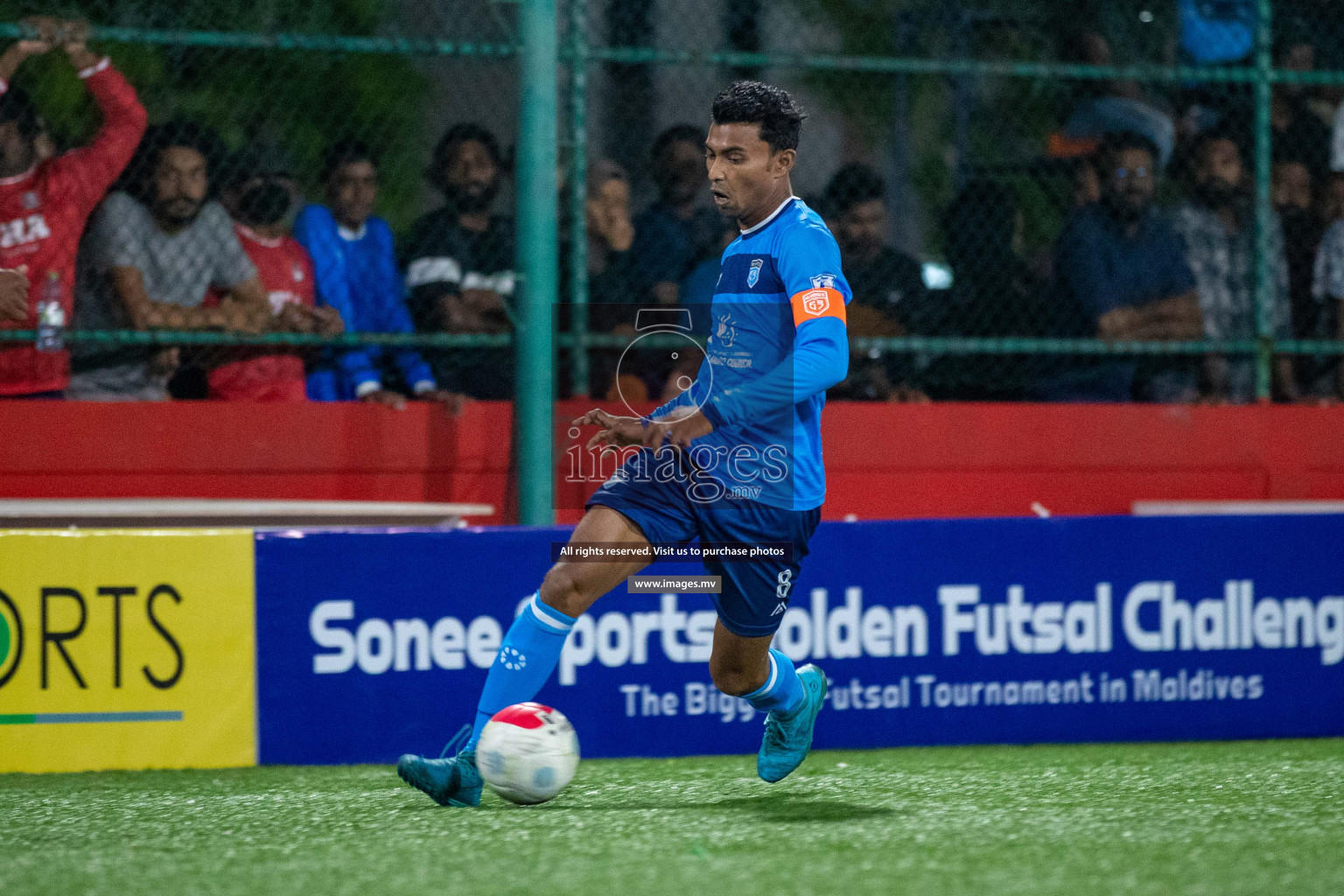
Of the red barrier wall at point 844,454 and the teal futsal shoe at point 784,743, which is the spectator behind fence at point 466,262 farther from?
the teal futsal shoe at point 784,743

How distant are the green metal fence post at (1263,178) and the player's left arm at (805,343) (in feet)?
12.1

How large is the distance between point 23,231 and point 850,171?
134 inches

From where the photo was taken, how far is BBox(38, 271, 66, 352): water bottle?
592cm

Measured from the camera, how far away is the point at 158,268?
6082 millimetres

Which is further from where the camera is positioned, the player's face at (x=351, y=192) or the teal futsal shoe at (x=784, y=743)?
the player's face at (x=351, y=192)

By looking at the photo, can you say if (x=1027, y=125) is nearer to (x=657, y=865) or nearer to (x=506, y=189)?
(x=506, y=189)

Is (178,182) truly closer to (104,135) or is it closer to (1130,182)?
(104,135)

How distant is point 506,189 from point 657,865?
3.90 m

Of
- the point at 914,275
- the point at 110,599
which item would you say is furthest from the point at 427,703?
the point at 914,275

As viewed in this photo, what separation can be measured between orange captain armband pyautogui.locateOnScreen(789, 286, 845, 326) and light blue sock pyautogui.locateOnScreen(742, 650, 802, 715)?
1.08 metres

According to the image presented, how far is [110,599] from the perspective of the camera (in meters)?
5.28

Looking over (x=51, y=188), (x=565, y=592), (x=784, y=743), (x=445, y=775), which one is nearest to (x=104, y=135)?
(x=51, y=188)

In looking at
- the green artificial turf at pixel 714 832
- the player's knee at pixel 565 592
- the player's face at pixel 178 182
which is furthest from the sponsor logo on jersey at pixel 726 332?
the player's face at pixel 178 182

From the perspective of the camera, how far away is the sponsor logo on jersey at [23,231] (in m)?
5.88
